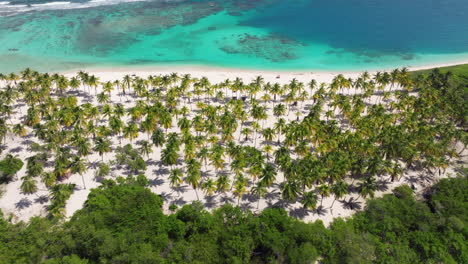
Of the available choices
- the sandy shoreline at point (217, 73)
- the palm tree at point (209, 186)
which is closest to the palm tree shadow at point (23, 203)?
the palm tree at point (209, 186)

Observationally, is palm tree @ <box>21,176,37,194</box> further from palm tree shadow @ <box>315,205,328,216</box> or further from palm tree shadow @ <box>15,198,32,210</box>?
palm tree shadow @ <box>315,205,328,216</box>

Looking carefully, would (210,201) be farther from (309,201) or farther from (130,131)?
(130,131)

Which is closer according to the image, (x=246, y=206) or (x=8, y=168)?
(x=246, y=206)

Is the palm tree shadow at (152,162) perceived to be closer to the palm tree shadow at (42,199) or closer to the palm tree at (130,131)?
the palm tree at (130,131)

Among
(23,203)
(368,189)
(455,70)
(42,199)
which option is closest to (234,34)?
(455,70)

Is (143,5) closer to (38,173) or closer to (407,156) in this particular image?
(38,173)

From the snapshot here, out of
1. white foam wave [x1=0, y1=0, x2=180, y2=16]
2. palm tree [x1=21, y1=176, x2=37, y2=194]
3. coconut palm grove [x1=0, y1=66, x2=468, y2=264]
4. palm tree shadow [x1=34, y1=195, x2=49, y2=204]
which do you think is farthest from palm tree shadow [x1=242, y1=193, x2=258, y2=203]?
white foam wave [x1=0, y1=0, x2=180, y2=16]
